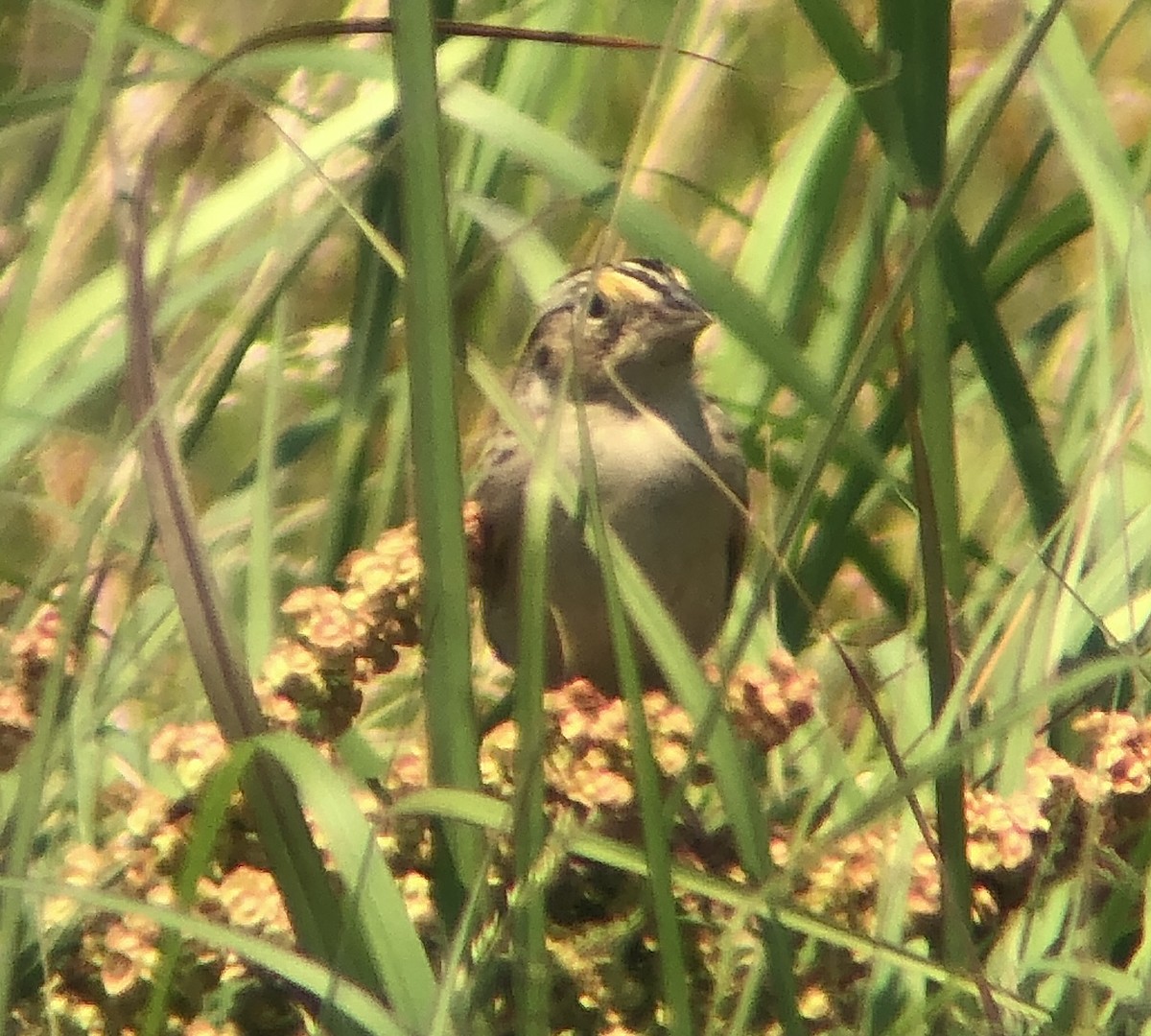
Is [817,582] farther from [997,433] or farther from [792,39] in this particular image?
[792,39]

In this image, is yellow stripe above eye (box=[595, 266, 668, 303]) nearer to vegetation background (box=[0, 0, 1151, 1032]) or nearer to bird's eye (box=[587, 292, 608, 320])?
bird's eye (box=[587, 292, 608, 320])

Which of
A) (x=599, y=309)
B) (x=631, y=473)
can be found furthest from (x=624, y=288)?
(x=631, y=473)

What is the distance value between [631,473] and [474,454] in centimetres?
48

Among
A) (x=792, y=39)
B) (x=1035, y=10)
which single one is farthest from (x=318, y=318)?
(x=1035, y=10)

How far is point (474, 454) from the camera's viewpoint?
11.5 ft

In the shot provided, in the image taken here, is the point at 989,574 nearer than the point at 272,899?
No

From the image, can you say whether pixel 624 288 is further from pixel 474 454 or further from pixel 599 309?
pixel 474 454

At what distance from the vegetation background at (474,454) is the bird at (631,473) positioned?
0.29 ft

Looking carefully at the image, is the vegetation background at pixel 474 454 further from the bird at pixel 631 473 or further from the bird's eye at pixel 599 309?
the bird's eye at pixel 599 309

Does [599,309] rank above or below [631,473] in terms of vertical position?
above

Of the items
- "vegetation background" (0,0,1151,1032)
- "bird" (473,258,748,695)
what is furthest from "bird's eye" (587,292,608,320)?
"vegetation background" (0,0,1151,1032)

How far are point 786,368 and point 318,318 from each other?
6.91ft

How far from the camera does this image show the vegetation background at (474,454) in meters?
1.71

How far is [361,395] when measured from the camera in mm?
2598
